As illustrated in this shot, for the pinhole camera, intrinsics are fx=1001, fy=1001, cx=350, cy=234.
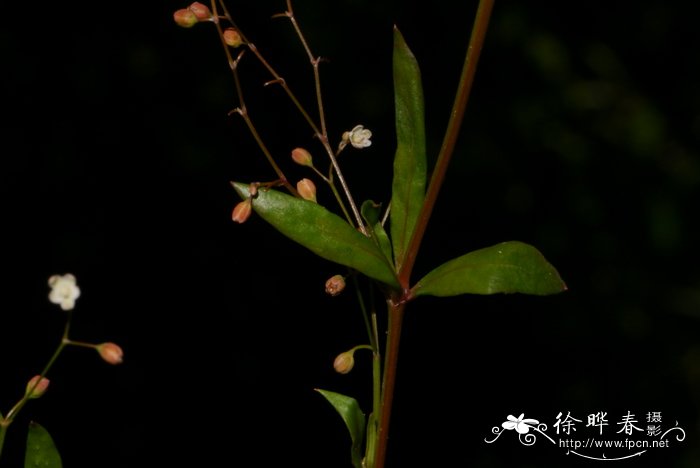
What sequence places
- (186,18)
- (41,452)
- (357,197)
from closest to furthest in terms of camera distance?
1. (41,452)
2. (186,18)
3. (357,197)

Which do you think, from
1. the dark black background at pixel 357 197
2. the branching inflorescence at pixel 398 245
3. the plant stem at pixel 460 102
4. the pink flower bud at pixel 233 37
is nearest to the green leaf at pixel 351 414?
the branching inflorescence at pixel 398 245

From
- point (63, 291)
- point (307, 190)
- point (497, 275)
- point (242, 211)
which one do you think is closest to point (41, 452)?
point (63, 291)

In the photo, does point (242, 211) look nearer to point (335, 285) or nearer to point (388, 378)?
point (335, 285)

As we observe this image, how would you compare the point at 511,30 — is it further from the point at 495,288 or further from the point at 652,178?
the point at 495,288

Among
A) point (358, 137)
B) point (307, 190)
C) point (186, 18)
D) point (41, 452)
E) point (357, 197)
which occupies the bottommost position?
point (41, 452)

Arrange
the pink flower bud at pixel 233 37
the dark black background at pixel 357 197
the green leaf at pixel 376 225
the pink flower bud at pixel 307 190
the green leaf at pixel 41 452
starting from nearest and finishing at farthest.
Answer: the green leaf at pixel 41 452 < the green leaf at pixel 376 225 < the pink flower bud at pixel 307 190 < the pink flower bud at pixel 233 37 < the dark black background at pixel 357 197

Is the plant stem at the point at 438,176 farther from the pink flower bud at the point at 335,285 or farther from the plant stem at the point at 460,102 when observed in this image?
the pink flower bud at the point at 335,285

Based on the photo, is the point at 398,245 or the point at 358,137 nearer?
the point at 398,245
